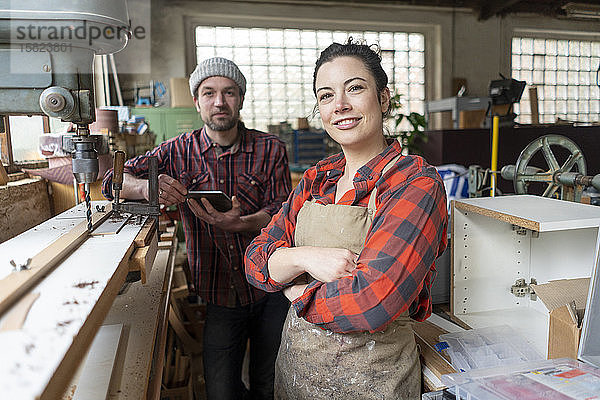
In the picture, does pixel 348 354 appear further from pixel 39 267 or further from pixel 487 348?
pixel 39 267

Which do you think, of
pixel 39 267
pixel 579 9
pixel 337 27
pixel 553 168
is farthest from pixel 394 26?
pixel 39 267

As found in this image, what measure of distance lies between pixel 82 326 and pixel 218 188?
1.39 metres

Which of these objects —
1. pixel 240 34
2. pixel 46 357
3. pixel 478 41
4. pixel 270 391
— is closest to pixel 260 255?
pixel 46 357

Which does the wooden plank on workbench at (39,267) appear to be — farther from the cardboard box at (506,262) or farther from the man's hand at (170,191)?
→ the cardboard box at (506,262)

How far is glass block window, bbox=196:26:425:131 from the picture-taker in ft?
19.0

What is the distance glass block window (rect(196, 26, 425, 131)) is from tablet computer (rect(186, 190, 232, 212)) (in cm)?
395

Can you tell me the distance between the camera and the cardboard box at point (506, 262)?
1.50 metres

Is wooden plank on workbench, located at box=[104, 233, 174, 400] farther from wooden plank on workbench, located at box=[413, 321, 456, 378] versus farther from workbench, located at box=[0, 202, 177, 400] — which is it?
wooden plank on workbench, located at box=[413, 321, 456, 378]

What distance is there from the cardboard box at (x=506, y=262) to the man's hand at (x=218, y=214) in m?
0.82

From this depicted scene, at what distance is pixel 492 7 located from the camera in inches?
250

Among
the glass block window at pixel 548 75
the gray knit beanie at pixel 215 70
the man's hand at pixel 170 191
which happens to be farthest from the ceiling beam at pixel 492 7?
the man's hand at pixel 170 191

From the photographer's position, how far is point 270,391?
210 centimetres

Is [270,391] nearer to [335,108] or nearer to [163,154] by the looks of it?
[163,154]

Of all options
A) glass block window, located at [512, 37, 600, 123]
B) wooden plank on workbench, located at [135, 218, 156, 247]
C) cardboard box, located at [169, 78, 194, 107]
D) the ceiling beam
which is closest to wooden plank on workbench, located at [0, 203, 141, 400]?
wooden plank on workbench, located at [135, 218, 156, 247]
